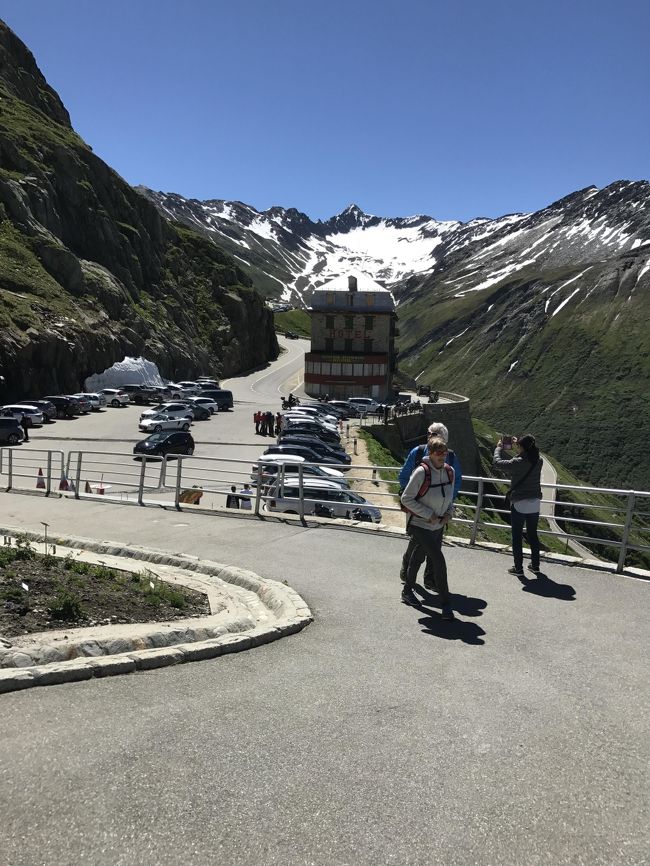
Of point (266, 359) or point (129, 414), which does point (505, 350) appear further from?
point (129, 414)

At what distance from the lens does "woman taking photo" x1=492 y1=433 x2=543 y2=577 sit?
9.23 metres

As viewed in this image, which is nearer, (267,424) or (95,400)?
(267,424)

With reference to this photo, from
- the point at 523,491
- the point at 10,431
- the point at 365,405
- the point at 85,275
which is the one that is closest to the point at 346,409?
the point at 365,405

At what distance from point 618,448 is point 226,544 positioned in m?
121

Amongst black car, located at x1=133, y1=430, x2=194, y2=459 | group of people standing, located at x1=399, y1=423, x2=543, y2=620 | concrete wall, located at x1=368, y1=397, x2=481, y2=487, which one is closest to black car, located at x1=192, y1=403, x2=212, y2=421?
concrete wall, located at x1=368, y1=397, x2=481, y2=487

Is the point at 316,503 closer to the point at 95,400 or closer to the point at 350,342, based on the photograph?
the point at 95,400

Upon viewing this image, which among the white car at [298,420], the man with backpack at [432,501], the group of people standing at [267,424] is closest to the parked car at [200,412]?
the group of people standing at [267,424]

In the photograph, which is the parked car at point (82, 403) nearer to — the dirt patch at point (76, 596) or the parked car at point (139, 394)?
the parked car at point (139, 394)

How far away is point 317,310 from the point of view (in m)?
83.2

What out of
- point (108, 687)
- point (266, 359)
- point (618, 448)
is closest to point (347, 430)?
point (108, 687)

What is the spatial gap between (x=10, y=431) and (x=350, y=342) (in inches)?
2077

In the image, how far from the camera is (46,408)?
150ft

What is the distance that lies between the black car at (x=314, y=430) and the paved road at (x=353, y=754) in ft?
101

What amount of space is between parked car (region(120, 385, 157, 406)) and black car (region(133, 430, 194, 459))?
26302 millimetres
